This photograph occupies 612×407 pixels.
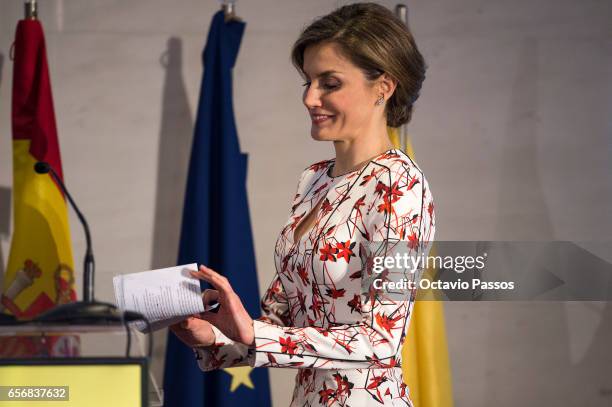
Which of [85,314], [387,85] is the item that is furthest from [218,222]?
[85,314]

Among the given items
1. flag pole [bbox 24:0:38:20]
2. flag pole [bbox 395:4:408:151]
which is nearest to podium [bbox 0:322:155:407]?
flag pole [bbox 395:4:408:151]

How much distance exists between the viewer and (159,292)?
1445 millimetres

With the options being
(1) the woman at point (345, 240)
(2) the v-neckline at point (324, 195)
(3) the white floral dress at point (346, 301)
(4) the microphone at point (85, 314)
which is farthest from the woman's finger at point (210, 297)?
(4) the microphone at point (85, 314)

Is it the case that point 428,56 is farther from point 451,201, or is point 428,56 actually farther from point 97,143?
point 97,143

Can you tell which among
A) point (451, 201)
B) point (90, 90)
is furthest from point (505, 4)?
point (90, 90)

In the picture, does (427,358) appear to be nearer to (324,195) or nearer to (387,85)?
(324,195)

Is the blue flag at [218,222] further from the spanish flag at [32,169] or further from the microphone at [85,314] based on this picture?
the microphone at [85,314]

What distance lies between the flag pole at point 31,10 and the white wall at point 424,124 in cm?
28

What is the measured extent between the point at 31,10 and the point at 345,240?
6.38 feet

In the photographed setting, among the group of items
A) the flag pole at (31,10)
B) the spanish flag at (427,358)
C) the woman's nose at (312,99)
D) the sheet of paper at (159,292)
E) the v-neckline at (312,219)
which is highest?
the flag pole at (31,10)

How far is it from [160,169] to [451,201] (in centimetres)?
119

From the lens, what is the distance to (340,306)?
1.71 meters

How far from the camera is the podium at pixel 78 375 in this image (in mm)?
1188

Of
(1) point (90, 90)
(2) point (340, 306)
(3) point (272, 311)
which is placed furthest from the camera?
(1) point (90, 90)
